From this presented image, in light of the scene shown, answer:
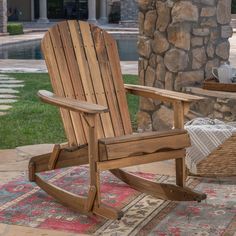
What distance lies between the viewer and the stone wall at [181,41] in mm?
4922

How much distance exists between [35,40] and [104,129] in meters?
16.9

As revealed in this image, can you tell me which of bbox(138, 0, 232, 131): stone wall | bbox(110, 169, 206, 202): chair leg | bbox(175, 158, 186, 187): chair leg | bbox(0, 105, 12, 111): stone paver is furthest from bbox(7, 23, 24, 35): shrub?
bbox(175, 158, 186, 187): chair leg

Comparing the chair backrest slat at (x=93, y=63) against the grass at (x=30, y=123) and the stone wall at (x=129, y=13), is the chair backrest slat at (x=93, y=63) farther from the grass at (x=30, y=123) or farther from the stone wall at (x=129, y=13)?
the stone wall at (x=129, y=13)

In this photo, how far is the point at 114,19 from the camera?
33250mm

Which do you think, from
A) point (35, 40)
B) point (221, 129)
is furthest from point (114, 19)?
point (221, 129)

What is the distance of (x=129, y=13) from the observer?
30.4 metres

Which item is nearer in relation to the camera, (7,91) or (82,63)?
(82,63)

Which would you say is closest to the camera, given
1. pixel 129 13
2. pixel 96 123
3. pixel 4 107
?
pixel 96 123

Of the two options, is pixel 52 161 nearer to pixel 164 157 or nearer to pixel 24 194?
pixel 24 194

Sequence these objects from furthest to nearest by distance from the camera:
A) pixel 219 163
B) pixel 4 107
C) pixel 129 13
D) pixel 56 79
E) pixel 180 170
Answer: pixel 129 13, pixel 4 107, pixel 219 163, pixel 56 79, pixel 180 170

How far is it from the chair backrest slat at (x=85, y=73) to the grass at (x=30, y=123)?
4.50 feet

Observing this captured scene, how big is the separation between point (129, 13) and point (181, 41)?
2589 cm

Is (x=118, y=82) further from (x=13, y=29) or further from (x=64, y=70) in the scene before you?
(x=13, y=29)

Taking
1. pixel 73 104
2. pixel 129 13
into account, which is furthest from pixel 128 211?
pixel 129 13
